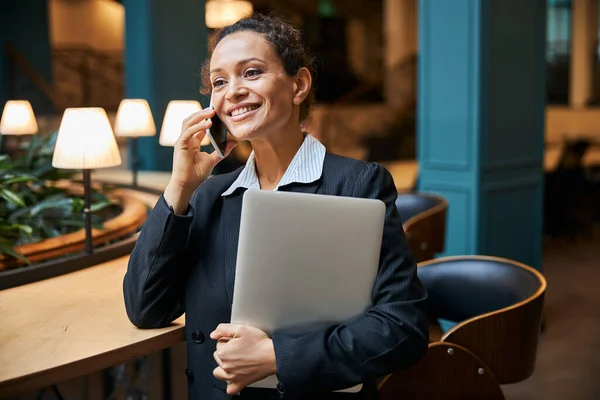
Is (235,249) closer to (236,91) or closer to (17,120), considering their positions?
(236,91)

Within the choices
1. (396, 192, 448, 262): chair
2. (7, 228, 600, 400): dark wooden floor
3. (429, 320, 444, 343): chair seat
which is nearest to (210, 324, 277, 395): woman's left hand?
(429, 320, 444, 343): chair seat

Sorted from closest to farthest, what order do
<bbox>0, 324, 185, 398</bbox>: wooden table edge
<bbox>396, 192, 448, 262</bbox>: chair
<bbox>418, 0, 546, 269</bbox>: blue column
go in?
<bbox>0, 324, 185, 398</bbox>: wooden table edge < <bbox>396, 192, 448, 262</bbox>: chair < <bbox>418, 0, 546, 269</bbox>: blue column

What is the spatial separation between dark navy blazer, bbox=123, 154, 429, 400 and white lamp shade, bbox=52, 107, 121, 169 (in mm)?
1012

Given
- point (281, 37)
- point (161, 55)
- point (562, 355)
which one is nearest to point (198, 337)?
point (281, 37)

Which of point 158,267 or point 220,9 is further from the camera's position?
point 220,9

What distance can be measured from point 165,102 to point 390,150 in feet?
18.3

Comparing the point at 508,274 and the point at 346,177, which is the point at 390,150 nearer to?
the point at 508,274

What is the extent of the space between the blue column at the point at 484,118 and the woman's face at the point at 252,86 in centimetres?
352

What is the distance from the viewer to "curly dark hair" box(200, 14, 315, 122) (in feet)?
4.97

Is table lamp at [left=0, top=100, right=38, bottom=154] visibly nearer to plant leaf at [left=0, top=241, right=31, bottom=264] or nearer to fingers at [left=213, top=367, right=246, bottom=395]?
plant leaf at [left=0, top=241, right=31, bottom=264]

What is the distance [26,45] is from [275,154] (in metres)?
11.8

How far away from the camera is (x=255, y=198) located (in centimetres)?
132

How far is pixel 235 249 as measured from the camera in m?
1.55

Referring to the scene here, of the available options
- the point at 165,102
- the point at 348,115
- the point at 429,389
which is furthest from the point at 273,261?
the point at 348,115
